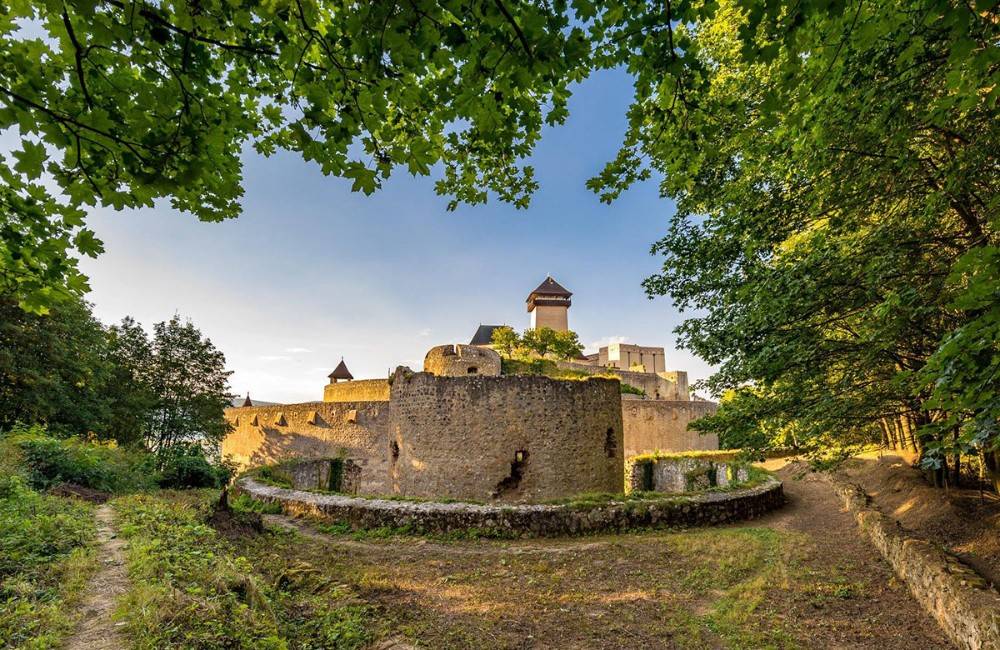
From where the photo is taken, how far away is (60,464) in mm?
10680

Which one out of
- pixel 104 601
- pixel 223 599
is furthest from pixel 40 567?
pixel 223 599

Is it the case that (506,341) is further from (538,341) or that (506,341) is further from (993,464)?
(993,464)

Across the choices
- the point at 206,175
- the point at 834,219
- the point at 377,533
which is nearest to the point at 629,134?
the point at 206,175

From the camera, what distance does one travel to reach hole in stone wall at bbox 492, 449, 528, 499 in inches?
441

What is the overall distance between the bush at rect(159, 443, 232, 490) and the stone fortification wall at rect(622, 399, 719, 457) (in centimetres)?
2040

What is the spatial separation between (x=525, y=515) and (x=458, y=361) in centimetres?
1340

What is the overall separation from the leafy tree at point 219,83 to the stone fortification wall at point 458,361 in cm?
1849

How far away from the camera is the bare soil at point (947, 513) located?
19.6 ft

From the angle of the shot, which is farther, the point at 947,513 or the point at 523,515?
the point at 523,515

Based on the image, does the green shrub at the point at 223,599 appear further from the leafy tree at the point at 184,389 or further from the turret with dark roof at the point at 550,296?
the turret with dark roof at the point at 550,296

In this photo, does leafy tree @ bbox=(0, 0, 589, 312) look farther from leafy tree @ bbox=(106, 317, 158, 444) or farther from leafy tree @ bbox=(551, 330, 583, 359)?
leafy tree @ bbox=(551, 330, 583, 359)

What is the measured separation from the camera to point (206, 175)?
263 centimetres

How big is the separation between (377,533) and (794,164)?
29.7 feet

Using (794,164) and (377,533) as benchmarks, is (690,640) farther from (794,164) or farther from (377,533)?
(377,533)
